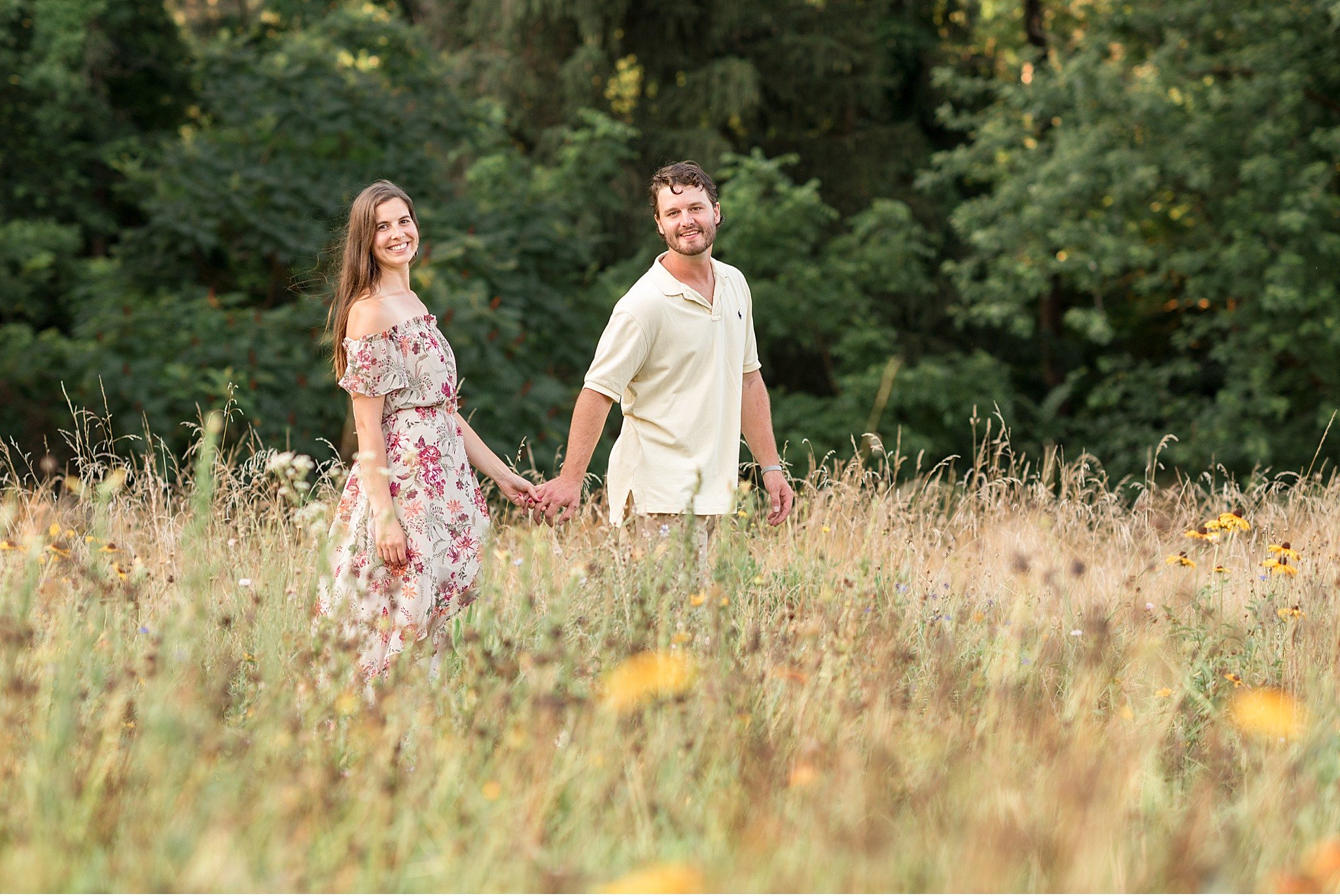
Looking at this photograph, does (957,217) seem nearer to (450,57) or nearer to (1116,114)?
(1116,114)

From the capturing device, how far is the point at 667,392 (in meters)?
3.65

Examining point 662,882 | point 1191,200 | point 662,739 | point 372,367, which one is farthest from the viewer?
point 1191,200

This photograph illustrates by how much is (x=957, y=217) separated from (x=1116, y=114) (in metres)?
2.15

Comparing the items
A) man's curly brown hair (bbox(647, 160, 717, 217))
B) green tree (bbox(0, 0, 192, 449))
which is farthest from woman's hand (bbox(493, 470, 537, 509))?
green tree (bbox(0, 0, 192, 449))

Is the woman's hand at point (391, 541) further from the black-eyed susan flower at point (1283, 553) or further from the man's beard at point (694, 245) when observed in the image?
the black-eyed susan flower at point (1283, 553)

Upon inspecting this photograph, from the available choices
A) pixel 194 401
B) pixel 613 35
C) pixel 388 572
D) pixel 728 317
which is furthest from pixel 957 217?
pixel 388 572

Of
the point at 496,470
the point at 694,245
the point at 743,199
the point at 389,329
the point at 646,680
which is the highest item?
the point at 743,199

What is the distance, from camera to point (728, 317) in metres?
3.77

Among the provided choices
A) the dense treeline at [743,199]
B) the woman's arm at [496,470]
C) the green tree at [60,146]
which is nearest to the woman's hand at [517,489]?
the woman's arm at [496,470]

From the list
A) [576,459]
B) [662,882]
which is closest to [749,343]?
[576,459]

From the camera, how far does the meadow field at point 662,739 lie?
1880 millimetres

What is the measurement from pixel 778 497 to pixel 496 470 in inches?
39.1

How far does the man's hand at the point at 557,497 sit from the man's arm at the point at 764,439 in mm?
662

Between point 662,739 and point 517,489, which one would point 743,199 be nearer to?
point 517,489
